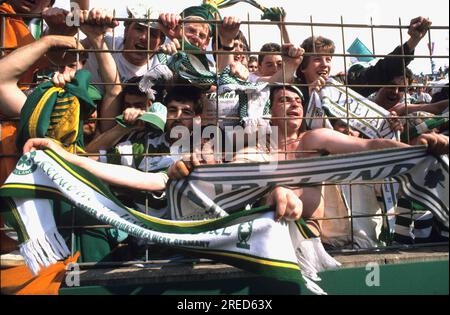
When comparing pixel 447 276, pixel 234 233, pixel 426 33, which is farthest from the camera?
pixel 426 33

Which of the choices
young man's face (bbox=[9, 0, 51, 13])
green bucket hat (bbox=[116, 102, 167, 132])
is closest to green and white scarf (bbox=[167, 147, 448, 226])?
green bucket hat (bbox=[116, 102, 167, 132])

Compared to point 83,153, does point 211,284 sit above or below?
below

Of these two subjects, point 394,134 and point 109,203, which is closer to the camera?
point 109,203

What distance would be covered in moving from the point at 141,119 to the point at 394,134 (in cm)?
97

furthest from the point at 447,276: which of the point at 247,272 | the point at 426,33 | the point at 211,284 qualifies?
the point at 426,33

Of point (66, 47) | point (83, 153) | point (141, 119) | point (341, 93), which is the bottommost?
point (83, 153)

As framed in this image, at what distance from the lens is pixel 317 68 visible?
6.88 feet

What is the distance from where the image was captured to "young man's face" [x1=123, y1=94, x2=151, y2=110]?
1.58m

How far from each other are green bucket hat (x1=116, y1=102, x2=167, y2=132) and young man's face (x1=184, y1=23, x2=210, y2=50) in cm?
62

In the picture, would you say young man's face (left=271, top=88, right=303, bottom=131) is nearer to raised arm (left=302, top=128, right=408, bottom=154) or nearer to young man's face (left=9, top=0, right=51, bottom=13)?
raised arm (left=302, top=128, right=408, bottom=154)

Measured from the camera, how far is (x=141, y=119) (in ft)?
4.47

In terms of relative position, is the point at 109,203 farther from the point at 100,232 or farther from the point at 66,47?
the point at 66,47

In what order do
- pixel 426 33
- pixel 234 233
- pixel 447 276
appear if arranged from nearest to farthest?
1. pixel 234 233
2. pixel 447 276
3. pixel 426 33

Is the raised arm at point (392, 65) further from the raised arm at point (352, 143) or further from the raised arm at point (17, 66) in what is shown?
the raised arm at point (17, 66)
